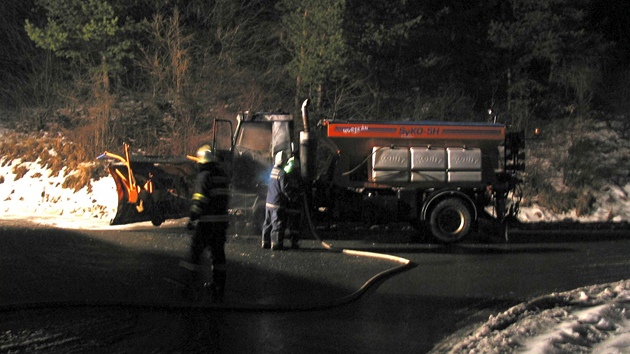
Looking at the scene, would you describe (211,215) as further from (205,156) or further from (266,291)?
(266,291)

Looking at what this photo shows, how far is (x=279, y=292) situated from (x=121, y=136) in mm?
15782

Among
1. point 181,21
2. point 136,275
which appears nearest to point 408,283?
point 136,275

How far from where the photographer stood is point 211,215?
855 centimetres

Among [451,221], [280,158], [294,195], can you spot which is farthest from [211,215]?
[451,221]

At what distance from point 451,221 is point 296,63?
34.0 feet

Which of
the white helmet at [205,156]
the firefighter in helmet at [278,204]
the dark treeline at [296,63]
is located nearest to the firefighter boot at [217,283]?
the white helmet at [205,156]

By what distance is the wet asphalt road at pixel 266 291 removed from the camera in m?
6.93

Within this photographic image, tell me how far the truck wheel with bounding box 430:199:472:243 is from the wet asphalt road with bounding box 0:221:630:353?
328 mm

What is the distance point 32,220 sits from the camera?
1636 cm

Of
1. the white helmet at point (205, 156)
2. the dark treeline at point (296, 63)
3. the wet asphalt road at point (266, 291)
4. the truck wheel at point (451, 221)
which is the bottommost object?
the wet asphalt road at point (266, 291)

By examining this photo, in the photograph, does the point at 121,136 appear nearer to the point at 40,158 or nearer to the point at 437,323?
the point at 40,158

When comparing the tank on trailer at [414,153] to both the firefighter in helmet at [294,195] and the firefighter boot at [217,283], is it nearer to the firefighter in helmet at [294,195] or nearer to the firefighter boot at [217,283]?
the firefighter in helmet at [294,195]

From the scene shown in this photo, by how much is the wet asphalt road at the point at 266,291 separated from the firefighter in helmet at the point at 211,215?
0.32 m

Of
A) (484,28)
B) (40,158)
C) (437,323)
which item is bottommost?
(437,323)
